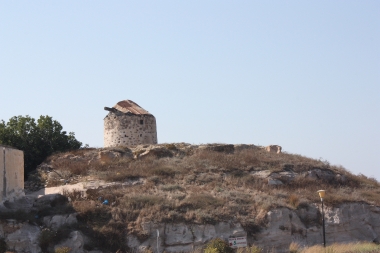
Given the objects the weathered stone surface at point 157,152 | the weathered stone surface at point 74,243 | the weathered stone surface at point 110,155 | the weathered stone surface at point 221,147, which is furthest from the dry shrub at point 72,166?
the weathered stone surface at point 74,243

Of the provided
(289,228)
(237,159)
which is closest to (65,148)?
(237,159)

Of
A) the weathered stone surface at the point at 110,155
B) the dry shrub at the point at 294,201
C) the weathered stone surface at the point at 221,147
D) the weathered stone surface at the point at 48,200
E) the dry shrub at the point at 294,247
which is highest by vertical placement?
the weathered stone surface at the point at 221,147

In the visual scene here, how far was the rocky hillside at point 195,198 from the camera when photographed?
18781mm

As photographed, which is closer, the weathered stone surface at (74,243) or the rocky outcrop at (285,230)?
the weathered stone surface at (74,243)

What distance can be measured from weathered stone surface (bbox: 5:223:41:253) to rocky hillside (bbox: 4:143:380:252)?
0.67ft

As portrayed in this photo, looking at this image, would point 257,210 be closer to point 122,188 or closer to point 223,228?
point 223,228

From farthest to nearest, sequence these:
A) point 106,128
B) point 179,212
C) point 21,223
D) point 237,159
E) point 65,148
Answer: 1. point 106,128
2. point 65,148
3. point 237,159
4. point 179,212
5. point 21,223

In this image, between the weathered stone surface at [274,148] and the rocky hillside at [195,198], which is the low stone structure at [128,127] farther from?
the weathered stone surface at [274,148]

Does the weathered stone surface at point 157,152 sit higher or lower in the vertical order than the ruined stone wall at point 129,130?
lower

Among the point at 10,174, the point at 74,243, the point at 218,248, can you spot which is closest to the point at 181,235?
the point at 218,248

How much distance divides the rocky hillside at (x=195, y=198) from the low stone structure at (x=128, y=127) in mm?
2256

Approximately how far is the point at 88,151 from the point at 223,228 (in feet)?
34.5

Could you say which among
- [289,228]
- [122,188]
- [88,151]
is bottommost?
[289,228]

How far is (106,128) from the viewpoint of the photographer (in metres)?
31.0
